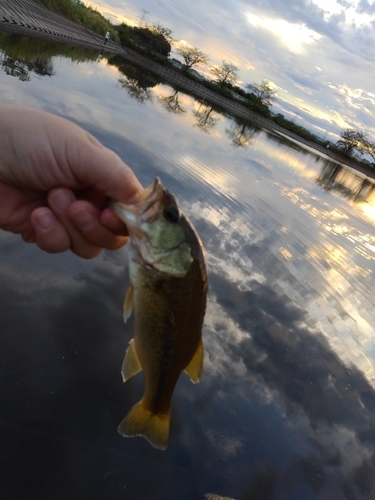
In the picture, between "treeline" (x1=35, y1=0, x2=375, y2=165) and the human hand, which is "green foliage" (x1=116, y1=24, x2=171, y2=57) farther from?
the human hand

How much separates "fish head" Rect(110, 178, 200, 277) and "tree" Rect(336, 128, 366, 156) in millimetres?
89237

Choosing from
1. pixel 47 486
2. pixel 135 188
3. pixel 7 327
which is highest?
pixel 135 188

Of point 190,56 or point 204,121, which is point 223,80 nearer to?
point 190,56

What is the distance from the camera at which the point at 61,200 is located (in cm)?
244

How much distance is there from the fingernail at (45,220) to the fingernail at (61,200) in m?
0.08

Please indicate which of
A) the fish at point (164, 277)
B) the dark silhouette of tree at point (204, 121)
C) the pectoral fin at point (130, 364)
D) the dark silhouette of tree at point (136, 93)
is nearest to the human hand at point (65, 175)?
the fish at point (164, 277)

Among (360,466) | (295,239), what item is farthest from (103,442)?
(295,239)

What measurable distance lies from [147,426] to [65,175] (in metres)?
1.69

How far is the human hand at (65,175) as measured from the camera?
2.33 meters

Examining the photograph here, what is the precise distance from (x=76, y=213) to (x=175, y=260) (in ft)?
2.37

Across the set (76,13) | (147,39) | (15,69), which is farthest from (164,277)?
(147,39)

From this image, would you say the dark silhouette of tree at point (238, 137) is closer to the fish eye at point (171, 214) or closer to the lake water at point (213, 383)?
the lake water at point (213, 383)

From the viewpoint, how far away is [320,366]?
6.35 meters

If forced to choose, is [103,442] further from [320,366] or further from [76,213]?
[320,366]
